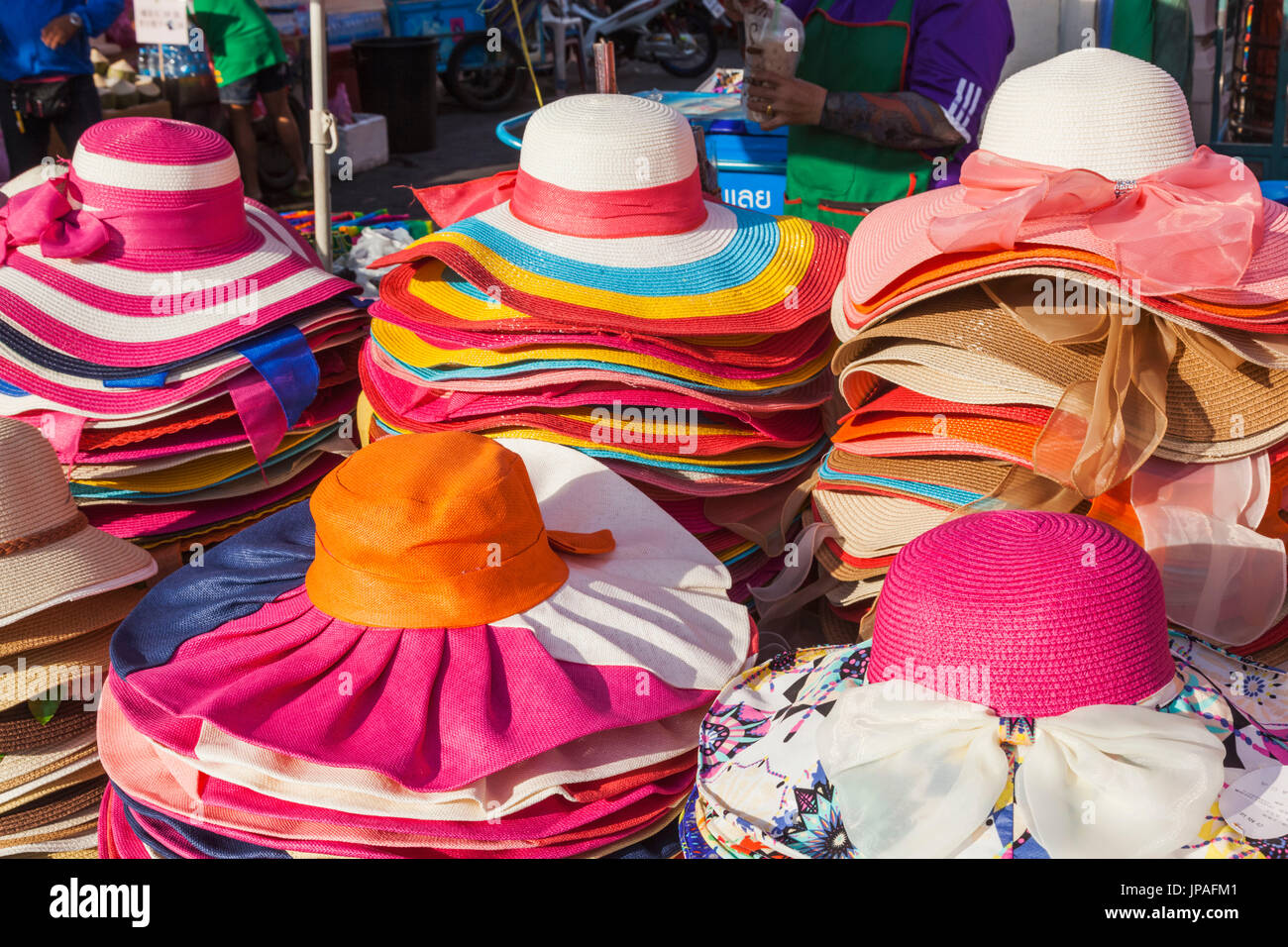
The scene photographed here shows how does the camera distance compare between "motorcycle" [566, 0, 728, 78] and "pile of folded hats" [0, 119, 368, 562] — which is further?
"motorcycle" [566, 0, 728, 78]

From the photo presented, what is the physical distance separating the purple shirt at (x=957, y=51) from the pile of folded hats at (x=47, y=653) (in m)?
2.05

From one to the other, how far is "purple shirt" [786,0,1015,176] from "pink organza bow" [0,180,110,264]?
181cm

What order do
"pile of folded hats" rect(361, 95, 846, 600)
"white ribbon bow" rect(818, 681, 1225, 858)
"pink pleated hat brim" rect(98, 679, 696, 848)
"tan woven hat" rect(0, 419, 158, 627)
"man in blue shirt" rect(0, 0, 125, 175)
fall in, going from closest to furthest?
"white ribbon bow" rect(818, 681, 1225, 858) → "pink pleated hat brim" rect(98, 679, 696, 848) → "tan woven hat" rect(0, 419, 158, 627) → "pile of folded hats" rect(361, 95, 846, 600) → "man in blue shirt" rect(0, 0, 125, 175)

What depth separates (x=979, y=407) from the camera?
1.86 meters

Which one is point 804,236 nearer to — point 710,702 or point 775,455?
point 775,455

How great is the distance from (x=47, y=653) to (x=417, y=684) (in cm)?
68

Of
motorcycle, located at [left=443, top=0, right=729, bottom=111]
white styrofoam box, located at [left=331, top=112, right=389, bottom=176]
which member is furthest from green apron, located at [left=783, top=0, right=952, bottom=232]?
motorcycle, located at [left=443, top=0, right=729, bottom=111]

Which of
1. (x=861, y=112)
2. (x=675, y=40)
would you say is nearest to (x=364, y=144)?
(x=675, y=40)

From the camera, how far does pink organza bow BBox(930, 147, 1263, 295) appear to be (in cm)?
167

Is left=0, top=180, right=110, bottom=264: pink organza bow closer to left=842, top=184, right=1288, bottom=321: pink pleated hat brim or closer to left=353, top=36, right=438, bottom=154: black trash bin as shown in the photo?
left=842, top=184, right=1288, bottom=321: pink pleated hat brim

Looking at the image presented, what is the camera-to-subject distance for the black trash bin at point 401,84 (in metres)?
8.80

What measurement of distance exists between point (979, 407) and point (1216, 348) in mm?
334

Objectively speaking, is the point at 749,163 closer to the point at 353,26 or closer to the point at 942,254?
the point at 942,254

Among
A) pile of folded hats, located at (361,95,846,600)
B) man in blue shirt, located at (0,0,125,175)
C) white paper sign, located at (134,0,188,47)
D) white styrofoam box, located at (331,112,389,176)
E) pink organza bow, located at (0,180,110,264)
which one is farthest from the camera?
white styrofoam box, located at (331,112,389,176)
